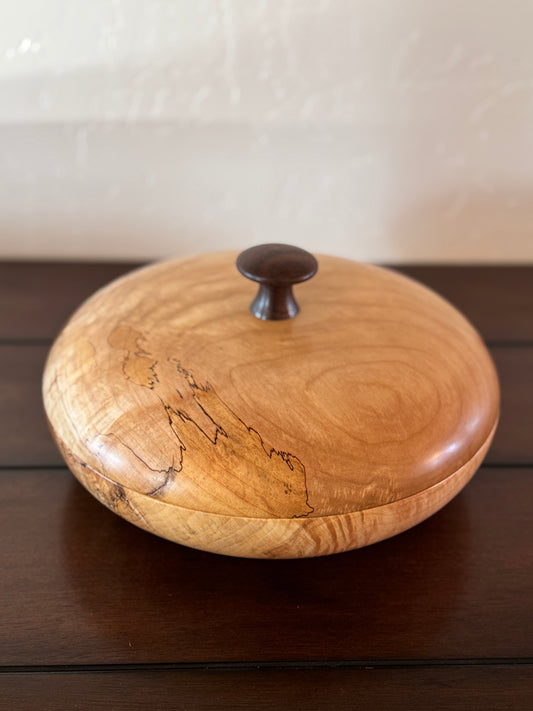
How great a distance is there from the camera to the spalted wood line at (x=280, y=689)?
38 cm

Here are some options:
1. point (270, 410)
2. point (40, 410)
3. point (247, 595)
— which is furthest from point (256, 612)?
point (40, 410)

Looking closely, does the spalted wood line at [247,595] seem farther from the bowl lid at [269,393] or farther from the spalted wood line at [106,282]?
the spalted wood line at [106,282]

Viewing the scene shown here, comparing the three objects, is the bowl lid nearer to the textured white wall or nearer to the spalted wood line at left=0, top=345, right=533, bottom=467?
the spalted wood line at left=0, top=345, right=533, bottom=467

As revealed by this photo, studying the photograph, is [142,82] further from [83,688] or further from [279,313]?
[83,688]

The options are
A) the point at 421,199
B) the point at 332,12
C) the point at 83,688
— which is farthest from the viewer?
the point at 421,199

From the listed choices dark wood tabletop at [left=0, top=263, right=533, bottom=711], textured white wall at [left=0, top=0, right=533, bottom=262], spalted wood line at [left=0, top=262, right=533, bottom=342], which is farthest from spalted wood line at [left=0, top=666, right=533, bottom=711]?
textured white wall at [left=0, top=0, right=533, bottom=262]

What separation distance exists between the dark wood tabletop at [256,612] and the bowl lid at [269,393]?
0.08 meters

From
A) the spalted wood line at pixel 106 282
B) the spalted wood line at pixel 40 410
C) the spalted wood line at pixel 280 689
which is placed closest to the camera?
the spalted wood line at pixel 280 689

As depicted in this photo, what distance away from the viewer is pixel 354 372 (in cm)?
43

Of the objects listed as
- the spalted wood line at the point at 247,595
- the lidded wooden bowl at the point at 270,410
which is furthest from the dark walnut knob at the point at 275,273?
the spalted wood line at the point at 247,595

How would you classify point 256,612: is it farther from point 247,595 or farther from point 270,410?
point 270,410

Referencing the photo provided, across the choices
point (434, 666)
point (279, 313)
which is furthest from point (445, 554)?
point (279, 313)

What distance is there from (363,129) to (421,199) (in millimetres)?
104

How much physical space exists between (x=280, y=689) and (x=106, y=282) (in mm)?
460
